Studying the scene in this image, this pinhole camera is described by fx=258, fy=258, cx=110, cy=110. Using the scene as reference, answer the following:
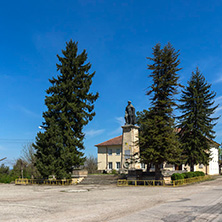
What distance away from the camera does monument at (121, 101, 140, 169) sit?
26.0 m

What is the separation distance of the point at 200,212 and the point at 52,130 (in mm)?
20158

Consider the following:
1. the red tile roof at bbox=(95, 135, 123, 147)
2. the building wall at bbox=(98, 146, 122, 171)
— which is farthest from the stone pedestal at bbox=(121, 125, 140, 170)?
the building wall at bbox=(98, 146, 122, 171)

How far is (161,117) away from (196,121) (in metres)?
12.6

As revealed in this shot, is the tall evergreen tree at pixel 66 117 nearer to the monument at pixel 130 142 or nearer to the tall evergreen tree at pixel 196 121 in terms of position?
the monument at pixel 130 142

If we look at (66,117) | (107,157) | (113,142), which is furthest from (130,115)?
(107,157)

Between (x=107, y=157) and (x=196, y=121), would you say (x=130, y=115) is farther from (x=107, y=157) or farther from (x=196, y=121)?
(x=107, y=157)

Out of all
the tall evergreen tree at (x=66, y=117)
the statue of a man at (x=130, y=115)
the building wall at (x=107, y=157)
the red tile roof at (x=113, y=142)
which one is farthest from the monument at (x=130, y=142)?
the building wall at (x=107, y=157)

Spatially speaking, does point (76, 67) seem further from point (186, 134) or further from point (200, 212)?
point (200, 212)

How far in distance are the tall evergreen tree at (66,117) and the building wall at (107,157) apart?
2334 centimetres

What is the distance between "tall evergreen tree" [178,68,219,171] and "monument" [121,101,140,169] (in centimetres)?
1025

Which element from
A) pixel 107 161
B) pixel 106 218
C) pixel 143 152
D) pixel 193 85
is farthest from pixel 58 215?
pixel 107 161

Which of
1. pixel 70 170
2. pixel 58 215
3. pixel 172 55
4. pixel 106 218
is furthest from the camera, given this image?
pixel 70 170

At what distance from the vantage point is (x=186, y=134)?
3516 cm

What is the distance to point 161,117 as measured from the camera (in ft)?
81.3
